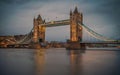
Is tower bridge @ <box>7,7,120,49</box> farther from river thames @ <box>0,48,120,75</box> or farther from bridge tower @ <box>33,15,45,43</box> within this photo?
river thames @ <box>0,48,120,75</box>

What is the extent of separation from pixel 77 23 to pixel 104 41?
10.1m

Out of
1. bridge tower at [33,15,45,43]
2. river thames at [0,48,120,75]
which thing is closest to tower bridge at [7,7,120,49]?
bridge tower at [33,15,45,43]

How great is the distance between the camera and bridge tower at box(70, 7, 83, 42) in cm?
4888

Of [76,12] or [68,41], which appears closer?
[68,41]

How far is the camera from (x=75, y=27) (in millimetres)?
49844

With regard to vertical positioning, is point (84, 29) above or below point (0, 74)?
above

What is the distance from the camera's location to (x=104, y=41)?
42.8 m

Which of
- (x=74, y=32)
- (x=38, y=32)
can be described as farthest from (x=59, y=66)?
(x=38, y=32)

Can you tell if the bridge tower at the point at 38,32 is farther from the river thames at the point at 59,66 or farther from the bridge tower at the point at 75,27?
the river thames at the point at 59,66

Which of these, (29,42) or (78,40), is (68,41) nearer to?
(78,40)

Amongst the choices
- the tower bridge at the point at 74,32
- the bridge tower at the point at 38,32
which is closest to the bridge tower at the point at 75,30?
the tower bridge at the point at 74,32

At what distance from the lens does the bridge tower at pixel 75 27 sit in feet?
160

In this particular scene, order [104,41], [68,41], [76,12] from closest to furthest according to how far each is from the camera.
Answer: [104,41] → [68,41] → [76,12]

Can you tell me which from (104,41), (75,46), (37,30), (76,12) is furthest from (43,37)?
(104,41)
